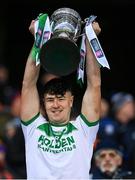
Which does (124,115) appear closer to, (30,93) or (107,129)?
(107,129)

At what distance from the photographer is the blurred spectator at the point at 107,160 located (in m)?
7.97

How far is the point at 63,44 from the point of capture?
6.15 meters

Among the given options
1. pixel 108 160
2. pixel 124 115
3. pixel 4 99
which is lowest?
pixel 108 160

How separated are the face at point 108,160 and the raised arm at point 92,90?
1764mm

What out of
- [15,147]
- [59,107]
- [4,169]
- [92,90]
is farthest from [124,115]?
[59,107]

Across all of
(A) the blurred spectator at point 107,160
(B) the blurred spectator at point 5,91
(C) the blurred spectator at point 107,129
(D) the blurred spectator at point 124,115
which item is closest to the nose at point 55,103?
(A) the blurred spectator at point 107,160

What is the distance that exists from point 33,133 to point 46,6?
7260mm

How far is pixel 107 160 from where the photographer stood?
26.9 feet

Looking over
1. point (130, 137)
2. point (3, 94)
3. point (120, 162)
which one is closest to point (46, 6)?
point (3, 94)

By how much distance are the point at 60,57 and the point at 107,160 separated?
7.26 feet

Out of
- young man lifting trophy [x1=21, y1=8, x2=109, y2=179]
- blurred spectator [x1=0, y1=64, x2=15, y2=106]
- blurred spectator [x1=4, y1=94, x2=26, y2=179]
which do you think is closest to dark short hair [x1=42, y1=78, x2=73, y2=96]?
young man lifting trophy [x1=21, y1=8, x2=109, y2=179]

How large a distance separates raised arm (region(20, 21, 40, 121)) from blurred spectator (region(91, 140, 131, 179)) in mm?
1672

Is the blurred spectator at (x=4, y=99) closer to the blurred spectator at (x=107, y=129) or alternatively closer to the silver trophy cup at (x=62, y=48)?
the blurred spectator at (x=107, y=129)

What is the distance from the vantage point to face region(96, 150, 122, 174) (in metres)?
8.09
